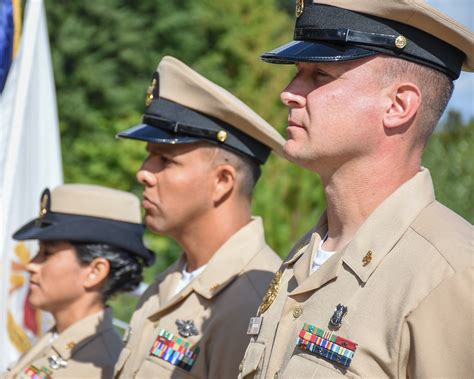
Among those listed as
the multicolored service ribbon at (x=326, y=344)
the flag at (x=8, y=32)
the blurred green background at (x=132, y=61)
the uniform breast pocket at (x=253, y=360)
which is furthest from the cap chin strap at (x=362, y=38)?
the blurred green background at (x=132, y=61)

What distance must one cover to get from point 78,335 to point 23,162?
1.91 metres

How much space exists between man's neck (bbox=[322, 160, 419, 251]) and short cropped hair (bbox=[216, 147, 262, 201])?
1408mm

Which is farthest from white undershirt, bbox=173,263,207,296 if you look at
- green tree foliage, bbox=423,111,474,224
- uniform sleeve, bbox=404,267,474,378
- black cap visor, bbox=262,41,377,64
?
green tree foliage, bbox=423,111,474,224

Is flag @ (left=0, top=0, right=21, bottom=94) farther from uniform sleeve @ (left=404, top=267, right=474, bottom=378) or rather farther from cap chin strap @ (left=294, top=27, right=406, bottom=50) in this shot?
uniform sleeve @ (left=404, top=267, right=474, bottom=378)

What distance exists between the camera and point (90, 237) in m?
4.75

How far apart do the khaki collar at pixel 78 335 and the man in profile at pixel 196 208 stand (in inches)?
17.0

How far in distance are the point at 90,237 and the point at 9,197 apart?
2.32 ft

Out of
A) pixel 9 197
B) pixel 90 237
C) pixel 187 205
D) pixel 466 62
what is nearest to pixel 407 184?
pixel 466 62

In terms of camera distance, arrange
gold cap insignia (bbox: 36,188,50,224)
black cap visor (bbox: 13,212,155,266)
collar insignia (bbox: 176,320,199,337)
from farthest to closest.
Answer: gold cap insignia (bbox: 36,188,50,224) → black cap visor (bbox: 13,212,155,266) → collar insignia (bbox: 176,320,199,337)

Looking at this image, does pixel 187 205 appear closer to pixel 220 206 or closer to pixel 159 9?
pixel 220 206

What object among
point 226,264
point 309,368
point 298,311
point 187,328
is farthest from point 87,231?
point 309,368

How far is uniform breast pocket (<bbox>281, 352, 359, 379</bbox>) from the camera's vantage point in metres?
2.50

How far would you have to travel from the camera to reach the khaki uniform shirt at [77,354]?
451cm

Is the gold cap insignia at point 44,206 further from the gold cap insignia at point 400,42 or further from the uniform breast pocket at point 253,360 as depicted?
the gold cap insignia at point 400,42
